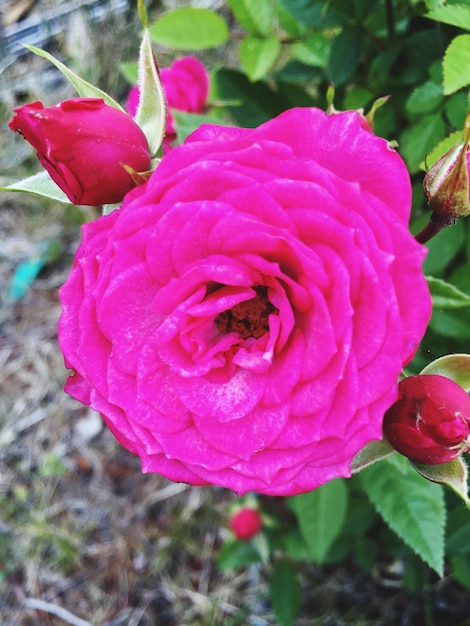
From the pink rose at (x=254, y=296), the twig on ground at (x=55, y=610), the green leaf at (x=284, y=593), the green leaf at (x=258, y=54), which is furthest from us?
the twig on ground at (x=55, y=610)

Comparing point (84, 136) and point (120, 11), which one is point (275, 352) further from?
point (120, 11)

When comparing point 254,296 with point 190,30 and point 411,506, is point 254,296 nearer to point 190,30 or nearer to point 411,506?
point 411,506

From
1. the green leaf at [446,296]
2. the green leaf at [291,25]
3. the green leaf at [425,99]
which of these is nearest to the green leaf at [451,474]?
the green leaf at [446,296]

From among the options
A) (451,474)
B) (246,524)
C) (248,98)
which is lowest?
(246,524)

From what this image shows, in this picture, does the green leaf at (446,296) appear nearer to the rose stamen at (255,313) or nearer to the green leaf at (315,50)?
the rose stamen at (255,313)

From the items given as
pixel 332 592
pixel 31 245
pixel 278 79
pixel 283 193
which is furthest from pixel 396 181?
pixel 31 245

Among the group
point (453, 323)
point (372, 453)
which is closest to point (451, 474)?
point (372, 453)
